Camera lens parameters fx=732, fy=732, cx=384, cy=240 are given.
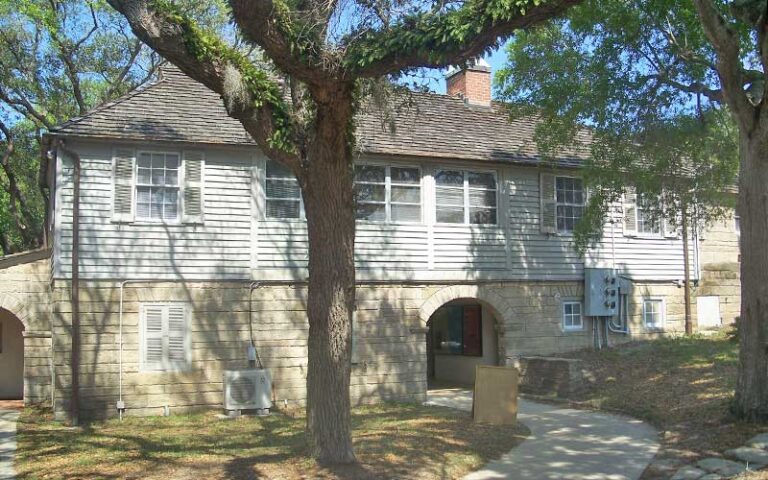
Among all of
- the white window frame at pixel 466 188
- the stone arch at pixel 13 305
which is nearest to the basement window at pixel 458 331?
the white window frame at pixel 466 188

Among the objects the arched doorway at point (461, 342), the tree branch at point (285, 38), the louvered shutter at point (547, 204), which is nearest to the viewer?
the tree branch at point (285, 38)

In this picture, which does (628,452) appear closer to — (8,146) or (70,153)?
(70,153)

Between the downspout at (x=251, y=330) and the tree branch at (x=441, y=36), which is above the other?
the tree branch at (x=441, y=36)

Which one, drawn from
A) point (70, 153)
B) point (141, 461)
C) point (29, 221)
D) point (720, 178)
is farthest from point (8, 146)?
point (720, 178)

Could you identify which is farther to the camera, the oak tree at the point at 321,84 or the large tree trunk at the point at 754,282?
the large tree trunk at the point at 754,282

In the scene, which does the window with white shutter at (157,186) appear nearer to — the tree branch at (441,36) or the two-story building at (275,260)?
the two-story building at (275,260)

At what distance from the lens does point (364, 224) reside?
1593 centimetres

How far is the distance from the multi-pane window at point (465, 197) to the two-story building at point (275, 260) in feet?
0.13

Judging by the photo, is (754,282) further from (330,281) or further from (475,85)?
(475,85)

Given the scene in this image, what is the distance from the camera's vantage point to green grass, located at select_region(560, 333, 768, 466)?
9.77 metres

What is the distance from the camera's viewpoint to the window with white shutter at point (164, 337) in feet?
46.9

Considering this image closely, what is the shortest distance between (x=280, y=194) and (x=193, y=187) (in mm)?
1784

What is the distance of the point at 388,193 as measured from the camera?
53.3 feet

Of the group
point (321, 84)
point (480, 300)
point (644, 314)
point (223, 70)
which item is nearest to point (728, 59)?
point (321, 84)
